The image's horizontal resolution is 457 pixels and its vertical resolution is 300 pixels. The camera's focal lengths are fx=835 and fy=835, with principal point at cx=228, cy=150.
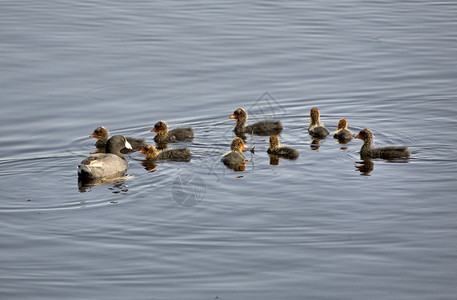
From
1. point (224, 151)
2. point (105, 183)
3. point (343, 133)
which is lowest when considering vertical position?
point (105, 183)

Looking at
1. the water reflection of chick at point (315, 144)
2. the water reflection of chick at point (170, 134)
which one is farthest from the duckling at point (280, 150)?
the water reflection of chick at point (170, 134)

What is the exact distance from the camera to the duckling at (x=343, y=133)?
1357 cm

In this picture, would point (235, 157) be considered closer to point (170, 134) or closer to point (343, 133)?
point (170, 134)

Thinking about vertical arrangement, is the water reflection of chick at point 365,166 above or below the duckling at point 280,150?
below

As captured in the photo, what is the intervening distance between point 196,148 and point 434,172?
150 inches

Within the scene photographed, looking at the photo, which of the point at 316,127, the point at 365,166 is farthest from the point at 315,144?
the point at 365,166

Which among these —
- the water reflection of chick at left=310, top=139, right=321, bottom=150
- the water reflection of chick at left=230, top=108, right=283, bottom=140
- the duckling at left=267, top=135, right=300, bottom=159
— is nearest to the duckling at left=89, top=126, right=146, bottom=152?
the water reflection of chick at left=230, top=108, right=283, bottom=140

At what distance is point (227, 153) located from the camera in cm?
1280

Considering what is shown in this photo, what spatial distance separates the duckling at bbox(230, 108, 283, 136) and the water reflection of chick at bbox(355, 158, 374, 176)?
207 cm

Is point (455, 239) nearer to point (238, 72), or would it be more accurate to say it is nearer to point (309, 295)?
point (309, 295)

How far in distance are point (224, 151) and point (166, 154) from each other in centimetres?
97

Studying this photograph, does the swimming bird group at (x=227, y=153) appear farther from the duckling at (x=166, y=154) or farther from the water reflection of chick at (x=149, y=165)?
the water reflection of chick at (x=149, y=165)

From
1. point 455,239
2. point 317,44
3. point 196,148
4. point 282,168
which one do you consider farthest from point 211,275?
point 317,44

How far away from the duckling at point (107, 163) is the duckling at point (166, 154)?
40cm
